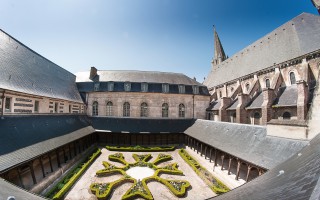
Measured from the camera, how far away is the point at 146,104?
26328 mm

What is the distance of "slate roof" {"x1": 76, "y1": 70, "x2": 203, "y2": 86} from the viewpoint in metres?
27.4

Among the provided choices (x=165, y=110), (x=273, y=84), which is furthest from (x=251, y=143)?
(x=165, y=110)

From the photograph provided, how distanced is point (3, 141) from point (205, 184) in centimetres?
1318

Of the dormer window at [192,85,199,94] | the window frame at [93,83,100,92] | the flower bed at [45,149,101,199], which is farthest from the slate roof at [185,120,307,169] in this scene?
the window frame at [93,83,100,92]

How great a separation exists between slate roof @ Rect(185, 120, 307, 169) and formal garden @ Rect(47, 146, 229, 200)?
2705 millimetres

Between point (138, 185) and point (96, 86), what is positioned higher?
point (96, 86)

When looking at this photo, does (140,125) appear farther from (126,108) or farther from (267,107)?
(267,107)

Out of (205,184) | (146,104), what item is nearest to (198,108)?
(146,104)

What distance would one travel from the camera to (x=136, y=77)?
28109 mm

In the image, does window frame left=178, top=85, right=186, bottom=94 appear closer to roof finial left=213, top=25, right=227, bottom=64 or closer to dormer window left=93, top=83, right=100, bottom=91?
dormer window left=93, top=83, right=100, bottom=91

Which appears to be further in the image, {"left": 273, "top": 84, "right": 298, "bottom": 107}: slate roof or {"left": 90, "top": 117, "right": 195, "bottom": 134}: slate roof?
{"left": 90, "top": 117, "right": 195, "bottom": 134}: slate roof

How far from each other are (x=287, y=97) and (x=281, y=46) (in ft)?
25.1

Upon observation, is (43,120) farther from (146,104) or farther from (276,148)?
(276,148)

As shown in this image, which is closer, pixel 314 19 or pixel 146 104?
pixel 314 19
